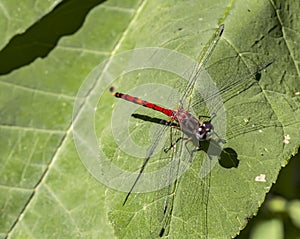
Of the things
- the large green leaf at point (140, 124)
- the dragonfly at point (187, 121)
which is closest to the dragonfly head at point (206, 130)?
the dragonfly at point (187, 121)

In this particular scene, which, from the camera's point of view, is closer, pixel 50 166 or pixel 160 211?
pixel 160 211

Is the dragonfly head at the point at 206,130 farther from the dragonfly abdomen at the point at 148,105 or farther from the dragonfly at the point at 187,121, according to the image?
the dragonfly abdomen at the point at 148,105

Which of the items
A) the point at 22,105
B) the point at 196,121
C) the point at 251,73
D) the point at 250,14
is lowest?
the point at 22,105

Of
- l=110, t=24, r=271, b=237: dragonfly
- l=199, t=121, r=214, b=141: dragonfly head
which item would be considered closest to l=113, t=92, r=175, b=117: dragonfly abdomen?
l=110, t=24, r=271, b=237: dragonfly

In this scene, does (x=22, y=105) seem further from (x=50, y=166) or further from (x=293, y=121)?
(x=293, y=121)

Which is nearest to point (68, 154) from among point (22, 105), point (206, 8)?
point (22, 105)

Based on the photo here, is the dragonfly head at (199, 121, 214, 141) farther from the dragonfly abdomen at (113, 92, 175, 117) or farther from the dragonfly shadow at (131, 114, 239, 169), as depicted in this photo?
the dragonfly abdomen at (113, 92, 175, 117)
